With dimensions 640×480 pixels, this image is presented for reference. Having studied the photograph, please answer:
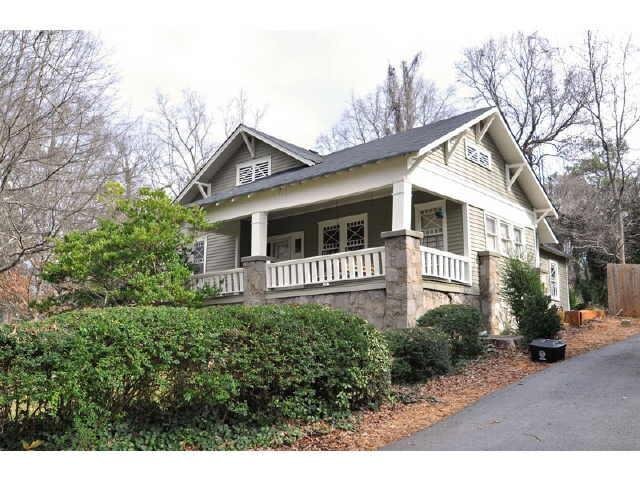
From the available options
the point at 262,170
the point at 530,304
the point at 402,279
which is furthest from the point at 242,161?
Result: the point at 530,304

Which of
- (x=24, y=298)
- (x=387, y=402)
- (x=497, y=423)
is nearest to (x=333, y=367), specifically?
(x=387, y=402)

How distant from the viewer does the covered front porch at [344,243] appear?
11.8 m

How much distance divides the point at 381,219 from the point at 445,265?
11.0ft

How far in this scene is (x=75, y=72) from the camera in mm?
11211

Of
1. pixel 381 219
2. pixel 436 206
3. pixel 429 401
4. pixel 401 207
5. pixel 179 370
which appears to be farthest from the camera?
pixel 381 219

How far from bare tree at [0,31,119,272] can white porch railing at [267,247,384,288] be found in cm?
472

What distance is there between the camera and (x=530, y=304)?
427 inches

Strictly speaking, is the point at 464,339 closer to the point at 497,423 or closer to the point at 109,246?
the point at 497,423

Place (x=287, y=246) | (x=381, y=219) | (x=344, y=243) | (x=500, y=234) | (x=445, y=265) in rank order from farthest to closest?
(x=287, y=246)
(x=344, y=243)
(x=500, y=234)
(x=381, y=219)
(x=445, y=265)

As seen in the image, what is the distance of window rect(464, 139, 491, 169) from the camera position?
14391mm

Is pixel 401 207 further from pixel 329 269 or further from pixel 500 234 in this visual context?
pixel 500 234

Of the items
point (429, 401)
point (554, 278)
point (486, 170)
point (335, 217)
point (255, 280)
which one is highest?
point (486, 170)

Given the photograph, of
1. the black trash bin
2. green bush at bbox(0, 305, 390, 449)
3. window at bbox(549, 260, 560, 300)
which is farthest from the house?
green bush at bbox(0, 305, 390, 449)

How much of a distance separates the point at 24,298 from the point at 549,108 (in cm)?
2433
